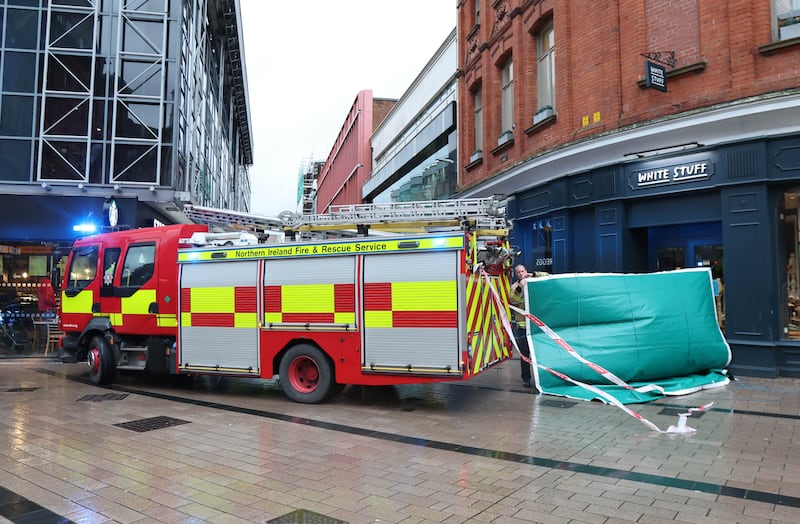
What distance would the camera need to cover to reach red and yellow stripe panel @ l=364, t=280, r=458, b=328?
6969mm

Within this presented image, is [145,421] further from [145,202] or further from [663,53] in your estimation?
[145,202]

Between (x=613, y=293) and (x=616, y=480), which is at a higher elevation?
(x=613, y=293)

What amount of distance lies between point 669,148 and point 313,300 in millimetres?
7284

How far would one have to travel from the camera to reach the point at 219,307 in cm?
855

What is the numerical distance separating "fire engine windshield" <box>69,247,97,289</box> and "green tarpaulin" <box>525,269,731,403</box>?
753cm

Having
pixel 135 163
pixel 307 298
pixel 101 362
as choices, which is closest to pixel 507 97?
pixel 307 298

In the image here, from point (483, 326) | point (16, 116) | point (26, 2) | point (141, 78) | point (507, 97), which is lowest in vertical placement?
point (483, 326)

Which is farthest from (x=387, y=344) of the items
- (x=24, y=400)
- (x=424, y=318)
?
(x=24, y=400)

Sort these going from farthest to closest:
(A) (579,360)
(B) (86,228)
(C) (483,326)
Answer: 1. (B) (86,228)
2. (A) (579,360)
3. (C) (483,326)

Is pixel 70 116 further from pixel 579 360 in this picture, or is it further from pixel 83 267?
pixel 579 360

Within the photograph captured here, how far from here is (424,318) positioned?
23.3 feet

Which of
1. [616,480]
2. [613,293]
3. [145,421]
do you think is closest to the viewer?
[616,480]

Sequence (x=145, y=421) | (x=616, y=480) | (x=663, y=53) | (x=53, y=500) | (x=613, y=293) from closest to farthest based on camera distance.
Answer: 1. (x=53, y=500)
2. (x=616, y=480)
3. (x=145, y=421)
4. (x=613, y=293)
5. (x=663, y=53)

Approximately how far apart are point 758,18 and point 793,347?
5.47 m
